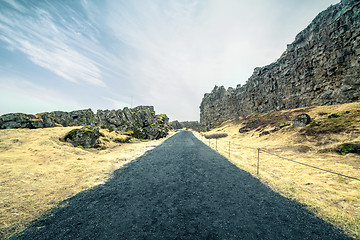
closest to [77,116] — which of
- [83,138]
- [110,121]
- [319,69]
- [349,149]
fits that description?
[110,121]

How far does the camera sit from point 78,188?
26.1 feet

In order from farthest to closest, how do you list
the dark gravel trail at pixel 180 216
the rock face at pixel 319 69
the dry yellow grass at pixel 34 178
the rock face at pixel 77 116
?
the rock face at pixel 77 116 → the rock face at pixel 319 69 → the dry yellow grass at pixel 34 178 → the dark gravel trail at pixel 180 216

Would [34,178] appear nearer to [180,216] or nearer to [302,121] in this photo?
[180,216]

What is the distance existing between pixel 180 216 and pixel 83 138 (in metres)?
20.8

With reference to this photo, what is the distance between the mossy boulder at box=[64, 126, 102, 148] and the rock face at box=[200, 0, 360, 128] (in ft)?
173

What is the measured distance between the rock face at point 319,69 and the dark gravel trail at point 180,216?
130 feet

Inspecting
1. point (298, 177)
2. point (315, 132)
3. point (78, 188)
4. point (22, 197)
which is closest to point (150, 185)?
point (78, 188)

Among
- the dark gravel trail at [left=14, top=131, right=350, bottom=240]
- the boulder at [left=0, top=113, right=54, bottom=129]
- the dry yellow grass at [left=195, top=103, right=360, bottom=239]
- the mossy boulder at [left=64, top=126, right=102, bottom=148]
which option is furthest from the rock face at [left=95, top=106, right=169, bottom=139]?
the dry yellow grass at [left=195, top=103, right=360, bottom=239]

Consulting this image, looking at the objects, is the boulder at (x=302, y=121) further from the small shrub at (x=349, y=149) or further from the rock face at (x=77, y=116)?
the rock face at (x=77, y=116)

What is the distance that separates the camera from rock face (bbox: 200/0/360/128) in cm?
2780

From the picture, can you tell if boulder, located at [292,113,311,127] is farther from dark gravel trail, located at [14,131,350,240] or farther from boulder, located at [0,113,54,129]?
boulder, located at [0,113,54,129]

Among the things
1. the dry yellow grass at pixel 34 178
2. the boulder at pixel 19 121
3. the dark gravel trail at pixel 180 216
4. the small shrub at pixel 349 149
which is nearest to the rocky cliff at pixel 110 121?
the boulder at pixel 19 121

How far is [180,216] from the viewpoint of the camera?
5.41 metres

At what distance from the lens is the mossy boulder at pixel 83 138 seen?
753 inches
